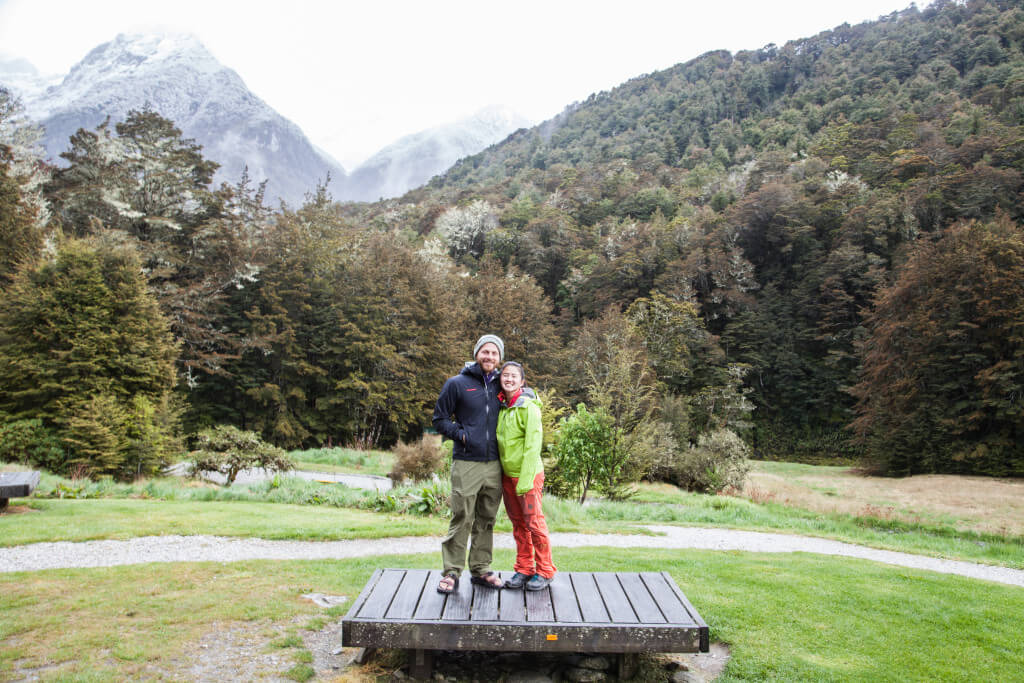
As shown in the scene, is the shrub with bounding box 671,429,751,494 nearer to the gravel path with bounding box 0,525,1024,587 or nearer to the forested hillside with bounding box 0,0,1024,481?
the forested hillside with bounding box 0,0,1024,481

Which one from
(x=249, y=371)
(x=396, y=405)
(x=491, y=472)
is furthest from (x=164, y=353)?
(x=491, y=472)

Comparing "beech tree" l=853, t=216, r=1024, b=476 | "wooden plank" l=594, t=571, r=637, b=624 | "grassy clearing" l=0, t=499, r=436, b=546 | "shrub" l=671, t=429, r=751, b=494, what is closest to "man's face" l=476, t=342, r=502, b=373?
"wooden plank" l=594, t=571, r=637, b=624

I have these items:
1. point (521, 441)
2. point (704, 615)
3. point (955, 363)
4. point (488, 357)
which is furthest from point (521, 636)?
point (955, 363)

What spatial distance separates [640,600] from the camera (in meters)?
4.17

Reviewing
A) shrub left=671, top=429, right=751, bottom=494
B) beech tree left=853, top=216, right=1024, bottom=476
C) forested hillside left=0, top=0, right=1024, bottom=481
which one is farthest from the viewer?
beech tree left=853, top=216, right=1024, bottom=476

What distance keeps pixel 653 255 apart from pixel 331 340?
27375 mm

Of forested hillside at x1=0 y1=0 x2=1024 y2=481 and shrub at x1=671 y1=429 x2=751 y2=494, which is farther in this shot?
forested hillside at x1=0 y1=0 x2=1024 y2=481

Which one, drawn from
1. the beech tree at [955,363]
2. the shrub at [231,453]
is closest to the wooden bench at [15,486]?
the shrub at [231,453]

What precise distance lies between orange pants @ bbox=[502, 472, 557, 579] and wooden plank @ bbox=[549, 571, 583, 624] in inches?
5.0

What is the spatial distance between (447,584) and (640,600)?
1.46 m

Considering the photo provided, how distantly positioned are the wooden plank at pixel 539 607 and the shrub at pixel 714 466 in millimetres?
17859

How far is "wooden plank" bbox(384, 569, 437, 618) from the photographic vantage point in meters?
3.84

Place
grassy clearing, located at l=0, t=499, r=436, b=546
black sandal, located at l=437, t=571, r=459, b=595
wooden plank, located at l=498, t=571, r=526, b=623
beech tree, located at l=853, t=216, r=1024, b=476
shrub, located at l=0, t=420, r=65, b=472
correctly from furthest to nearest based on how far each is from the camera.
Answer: beech tree, located at l=853, t=216, r=1024, b=476
shrub, located at l=0, t=420, r=65, b=472
grassy clearing, located at l=0, t=499, r=436, b=546
black sandal, located at l=437, t=571, r=459, b=595
wooden plank, located at l=498, t=571, r=526, b=623

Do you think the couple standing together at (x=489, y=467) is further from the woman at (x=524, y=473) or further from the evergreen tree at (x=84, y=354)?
the evergreen tree at (x=84, y=354)
